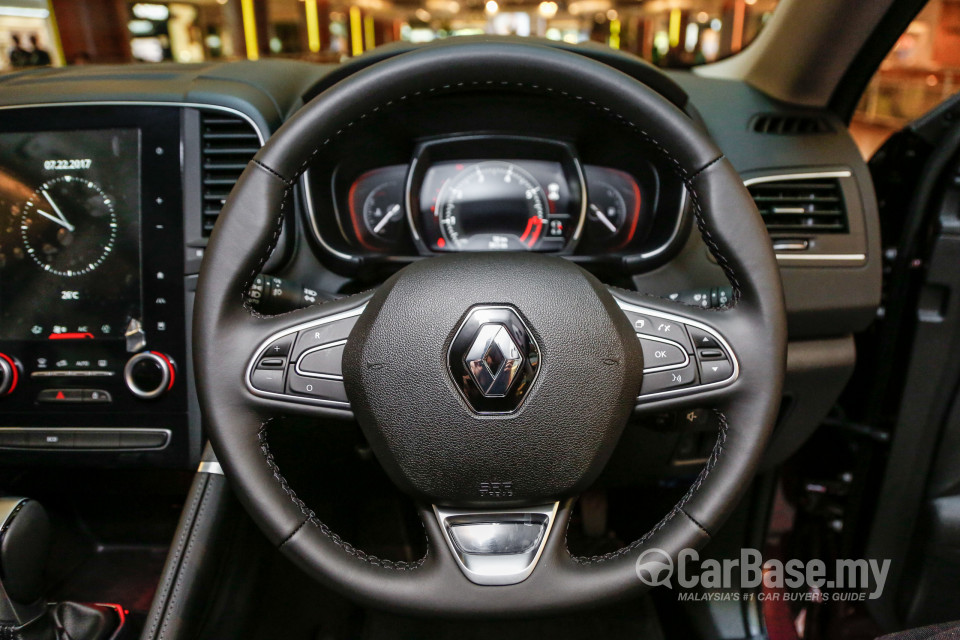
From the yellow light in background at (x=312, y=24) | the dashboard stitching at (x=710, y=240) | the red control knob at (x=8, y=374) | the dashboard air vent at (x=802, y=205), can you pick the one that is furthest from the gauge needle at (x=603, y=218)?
the yellow light in background at (x=312, y=24)

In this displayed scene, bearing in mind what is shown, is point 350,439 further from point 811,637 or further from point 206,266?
point 811,637

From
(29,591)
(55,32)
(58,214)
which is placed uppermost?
(55,32)

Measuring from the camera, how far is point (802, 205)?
1159mm

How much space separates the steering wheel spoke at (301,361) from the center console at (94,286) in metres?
0.40

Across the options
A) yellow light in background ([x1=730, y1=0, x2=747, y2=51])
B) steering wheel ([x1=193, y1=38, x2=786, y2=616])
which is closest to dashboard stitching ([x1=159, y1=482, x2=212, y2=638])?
steering wheel ([x1=193, y1=38, x2=786, y2=616])

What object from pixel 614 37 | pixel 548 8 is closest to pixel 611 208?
pixel 614 37

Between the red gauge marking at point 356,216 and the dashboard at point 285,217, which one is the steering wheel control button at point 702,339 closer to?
the dashboard at point 285,217

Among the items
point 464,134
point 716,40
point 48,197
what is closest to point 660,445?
point 464,134

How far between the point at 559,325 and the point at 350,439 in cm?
63

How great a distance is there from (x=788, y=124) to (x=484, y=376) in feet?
2.79

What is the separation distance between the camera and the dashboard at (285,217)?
3.46ft

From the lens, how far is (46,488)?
1.26m

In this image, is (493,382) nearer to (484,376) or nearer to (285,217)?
(484,376)

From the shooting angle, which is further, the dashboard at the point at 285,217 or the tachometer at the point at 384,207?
the tachometer at the point at 384,207
